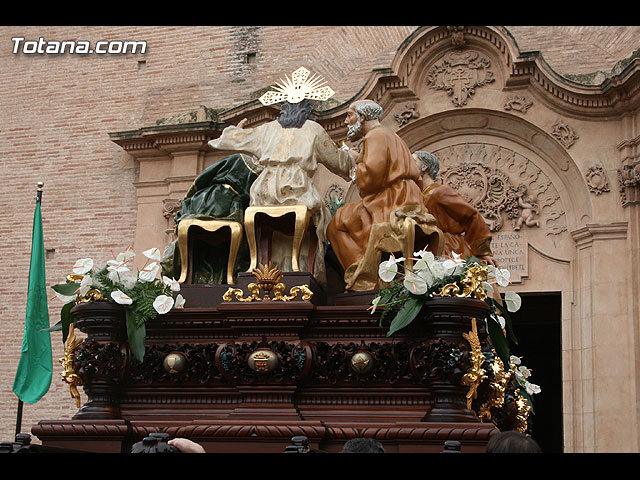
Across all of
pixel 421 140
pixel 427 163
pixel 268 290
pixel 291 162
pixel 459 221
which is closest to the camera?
pixel 268 290

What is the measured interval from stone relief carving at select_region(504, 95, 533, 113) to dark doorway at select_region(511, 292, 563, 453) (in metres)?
3.19

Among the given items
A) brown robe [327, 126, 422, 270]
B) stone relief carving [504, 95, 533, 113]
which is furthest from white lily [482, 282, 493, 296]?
stone relief carving [504, 95, 533, 113]

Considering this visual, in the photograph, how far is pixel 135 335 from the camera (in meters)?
6.26

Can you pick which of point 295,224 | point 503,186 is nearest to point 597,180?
point 503,186

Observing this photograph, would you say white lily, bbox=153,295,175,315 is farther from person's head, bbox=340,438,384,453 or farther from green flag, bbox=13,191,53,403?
green flag, bbox=13,191,53,403

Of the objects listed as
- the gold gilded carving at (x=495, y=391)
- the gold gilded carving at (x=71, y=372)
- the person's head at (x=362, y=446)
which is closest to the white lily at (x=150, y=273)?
the gold gilded carving at (x=71, y=372)

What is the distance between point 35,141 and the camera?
15.9 meters

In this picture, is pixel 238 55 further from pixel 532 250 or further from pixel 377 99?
pixel 532 250

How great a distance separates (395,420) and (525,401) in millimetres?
2197

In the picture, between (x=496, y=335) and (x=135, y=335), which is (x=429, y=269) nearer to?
(x=496, y=335)

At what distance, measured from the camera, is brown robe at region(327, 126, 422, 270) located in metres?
6.74

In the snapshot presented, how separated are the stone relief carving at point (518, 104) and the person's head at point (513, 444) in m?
10.5

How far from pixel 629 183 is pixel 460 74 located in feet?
10.2
